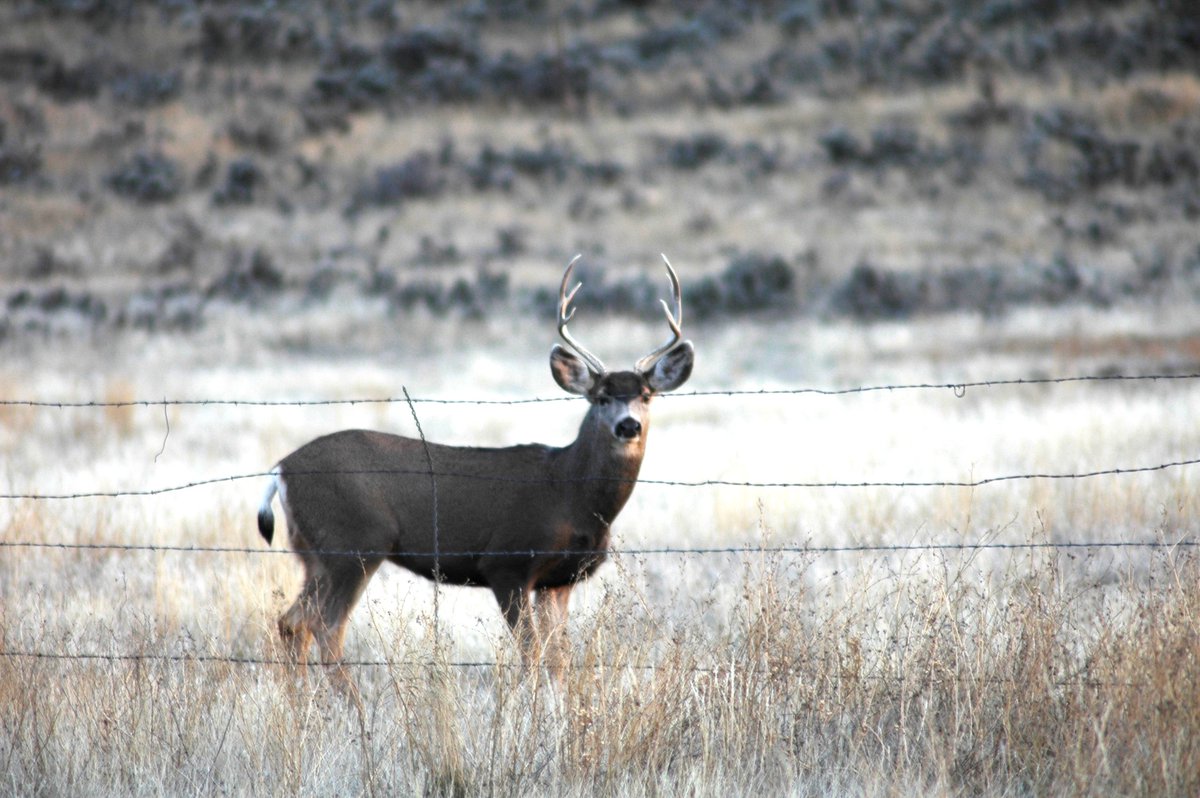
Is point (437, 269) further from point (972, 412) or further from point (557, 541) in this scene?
point (557, 541)

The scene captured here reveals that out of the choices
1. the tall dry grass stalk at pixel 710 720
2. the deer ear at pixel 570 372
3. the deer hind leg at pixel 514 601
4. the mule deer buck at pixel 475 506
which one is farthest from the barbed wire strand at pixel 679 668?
the deer ear at pixel 570 372

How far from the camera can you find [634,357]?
80.5 ft

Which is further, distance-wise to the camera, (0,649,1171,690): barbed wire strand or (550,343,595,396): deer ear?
(550,343,595,396): deer ear

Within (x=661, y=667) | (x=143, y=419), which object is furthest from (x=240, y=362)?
(x=661, y=667)

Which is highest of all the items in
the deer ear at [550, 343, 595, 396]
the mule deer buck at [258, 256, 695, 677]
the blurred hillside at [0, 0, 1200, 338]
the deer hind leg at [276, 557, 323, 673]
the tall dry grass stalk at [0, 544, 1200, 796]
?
the blurred hillside at [0, 0, 1200, 338]

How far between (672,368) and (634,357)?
1759 cm

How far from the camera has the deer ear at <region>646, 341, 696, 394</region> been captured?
6863mm

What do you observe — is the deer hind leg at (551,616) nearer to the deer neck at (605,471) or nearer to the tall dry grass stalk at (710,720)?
the tall dry grass stalk at (710,720)

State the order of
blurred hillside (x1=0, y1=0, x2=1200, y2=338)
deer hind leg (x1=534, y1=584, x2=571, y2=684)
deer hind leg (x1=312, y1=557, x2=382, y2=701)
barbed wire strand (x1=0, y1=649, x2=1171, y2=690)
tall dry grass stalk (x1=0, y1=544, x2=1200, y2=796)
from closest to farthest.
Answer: tall dry grass stalk (x1=0, y1=544, x2=1200, y2=796) < barbed wire strand (x1=0, y1=649, x2=1171, y2=690) < deer hind leg (x1=534, y1=584, x2=571, y2=684) < deer hind leg (x1=312, y1=557, x2=382, y2=701) < blurred hillside (x1=0, y1=0, x2=1200, y2=338)

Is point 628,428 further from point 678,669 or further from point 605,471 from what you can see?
point 678,669

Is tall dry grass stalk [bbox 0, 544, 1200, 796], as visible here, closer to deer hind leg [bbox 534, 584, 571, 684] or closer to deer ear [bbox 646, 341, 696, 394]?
deer hind leg [bbox 534, 584, 571, 684]

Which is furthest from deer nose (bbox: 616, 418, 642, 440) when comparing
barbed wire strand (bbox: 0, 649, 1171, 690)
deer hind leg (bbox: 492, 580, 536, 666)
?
barbed wire strand (bbox: 0, 649, 1171, 690)

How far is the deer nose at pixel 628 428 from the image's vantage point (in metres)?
6.43

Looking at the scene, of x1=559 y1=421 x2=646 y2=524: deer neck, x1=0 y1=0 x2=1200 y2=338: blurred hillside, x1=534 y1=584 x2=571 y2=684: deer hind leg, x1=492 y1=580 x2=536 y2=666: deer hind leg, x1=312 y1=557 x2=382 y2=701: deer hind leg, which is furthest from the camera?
x1=0 y1=0 x2=1200 y2=338: blurred hillside
